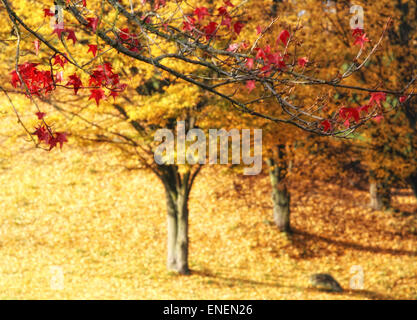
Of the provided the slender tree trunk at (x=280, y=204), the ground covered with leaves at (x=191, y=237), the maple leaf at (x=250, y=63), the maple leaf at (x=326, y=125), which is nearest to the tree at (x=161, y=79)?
the maple leaf at (x=326, y=125)

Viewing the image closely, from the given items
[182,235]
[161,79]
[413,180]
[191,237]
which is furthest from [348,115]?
[191,237]

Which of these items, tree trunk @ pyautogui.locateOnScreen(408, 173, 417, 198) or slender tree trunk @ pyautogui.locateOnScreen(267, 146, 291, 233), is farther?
slender tree trunk @ pyautogui.locateOnScreen(267, 146, 291, 233)

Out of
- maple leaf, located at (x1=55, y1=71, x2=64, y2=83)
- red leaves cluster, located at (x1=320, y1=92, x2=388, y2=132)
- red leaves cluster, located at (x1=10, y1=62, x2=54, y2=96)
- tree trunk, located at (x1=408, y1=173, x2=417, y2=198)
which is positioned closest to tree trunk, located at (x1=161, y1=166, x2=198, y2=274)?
tree trunk, located at (x1=408, y1=173, x2=417, y2=198)

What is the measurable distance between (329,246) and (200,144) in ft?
A: 29.0

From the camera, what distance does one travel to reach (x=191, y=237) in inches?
682

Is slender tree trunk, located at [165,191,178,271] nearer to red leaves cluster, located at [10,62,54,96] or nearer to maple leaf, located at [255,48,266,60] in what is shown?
red leaves cluster, located at [10,62,54,96]

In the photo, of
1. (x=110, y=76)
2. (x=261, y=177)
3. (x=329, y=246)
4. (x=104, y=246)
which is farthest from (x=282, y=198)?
(x=110, y=76)

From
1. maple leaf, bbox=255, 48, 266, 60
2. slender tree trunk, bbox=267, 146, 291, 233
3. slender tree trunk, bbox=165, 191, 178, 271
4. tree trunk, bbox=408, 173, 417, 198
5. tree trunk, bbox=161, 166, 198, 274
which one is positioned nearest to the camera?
maple leaf, bbox=255, 48, 266, 60

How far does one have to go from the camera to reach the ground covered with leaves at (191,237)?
13562 mm

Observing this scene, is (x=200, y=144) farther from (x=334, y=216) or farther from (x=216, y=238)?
(x=334, y=216)

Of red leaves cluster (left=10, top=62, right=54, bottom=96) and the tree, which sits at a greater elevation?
the tree

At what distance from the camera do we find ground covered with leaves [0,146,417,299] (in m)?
13.6

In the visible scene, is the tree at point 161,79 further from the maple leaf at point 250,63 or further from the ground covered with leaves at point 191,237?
the ground covered with leaves at point 191,237

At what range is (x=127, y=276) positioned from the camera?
45.7ft
